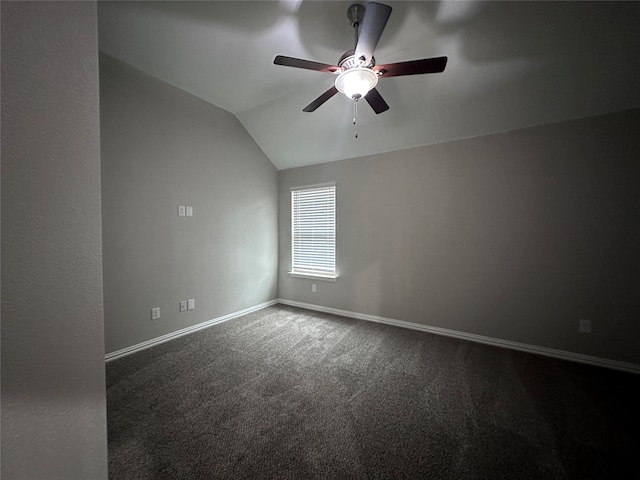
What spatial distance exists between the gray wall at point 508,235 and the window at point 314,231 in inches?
8.7

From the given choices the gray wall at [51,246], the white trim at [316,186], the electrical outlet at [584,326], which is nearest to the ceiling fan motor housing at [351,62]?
the gray wall at [51,246]

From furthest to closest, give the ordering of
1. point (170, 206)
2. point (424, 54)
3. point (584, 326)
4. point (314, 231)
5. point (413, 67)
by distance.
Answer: point (314, 231), point (170, 206), point (584, 326), point (424, 54), point (413, 67)

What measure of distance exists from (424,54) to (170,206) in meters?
3.02

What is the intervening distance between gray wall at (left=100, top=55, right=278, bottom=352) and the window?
26.6 inches

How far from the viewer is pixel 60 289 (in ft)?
1.90

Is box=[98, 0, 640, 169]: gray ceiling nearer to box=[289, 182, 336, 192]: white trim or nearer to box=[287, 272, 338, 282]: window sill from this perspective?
box=[289, 182, 336, 192]: white trim

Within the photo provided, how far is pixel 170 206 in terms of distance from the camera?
2.79 metres

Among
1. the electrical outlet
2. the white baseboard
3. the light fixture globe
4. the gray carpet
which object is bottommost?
the gray carpet

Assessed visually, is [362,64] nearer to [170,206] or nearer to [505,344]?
[170,206]

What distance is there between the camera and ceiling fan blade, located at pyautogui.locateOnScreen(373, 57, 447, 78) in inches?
60.7

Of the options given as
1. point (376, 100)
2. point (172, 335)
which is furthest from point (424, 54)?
point (172, 335)

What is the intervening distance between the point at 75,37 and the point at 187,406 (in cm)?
209

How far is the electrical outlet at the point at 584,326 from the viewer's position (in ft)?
7.80

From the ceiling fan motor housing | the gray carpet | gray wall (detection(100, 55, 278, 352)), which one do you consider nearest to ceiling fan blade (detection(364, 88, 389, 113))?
the ceiling fan motor housing
